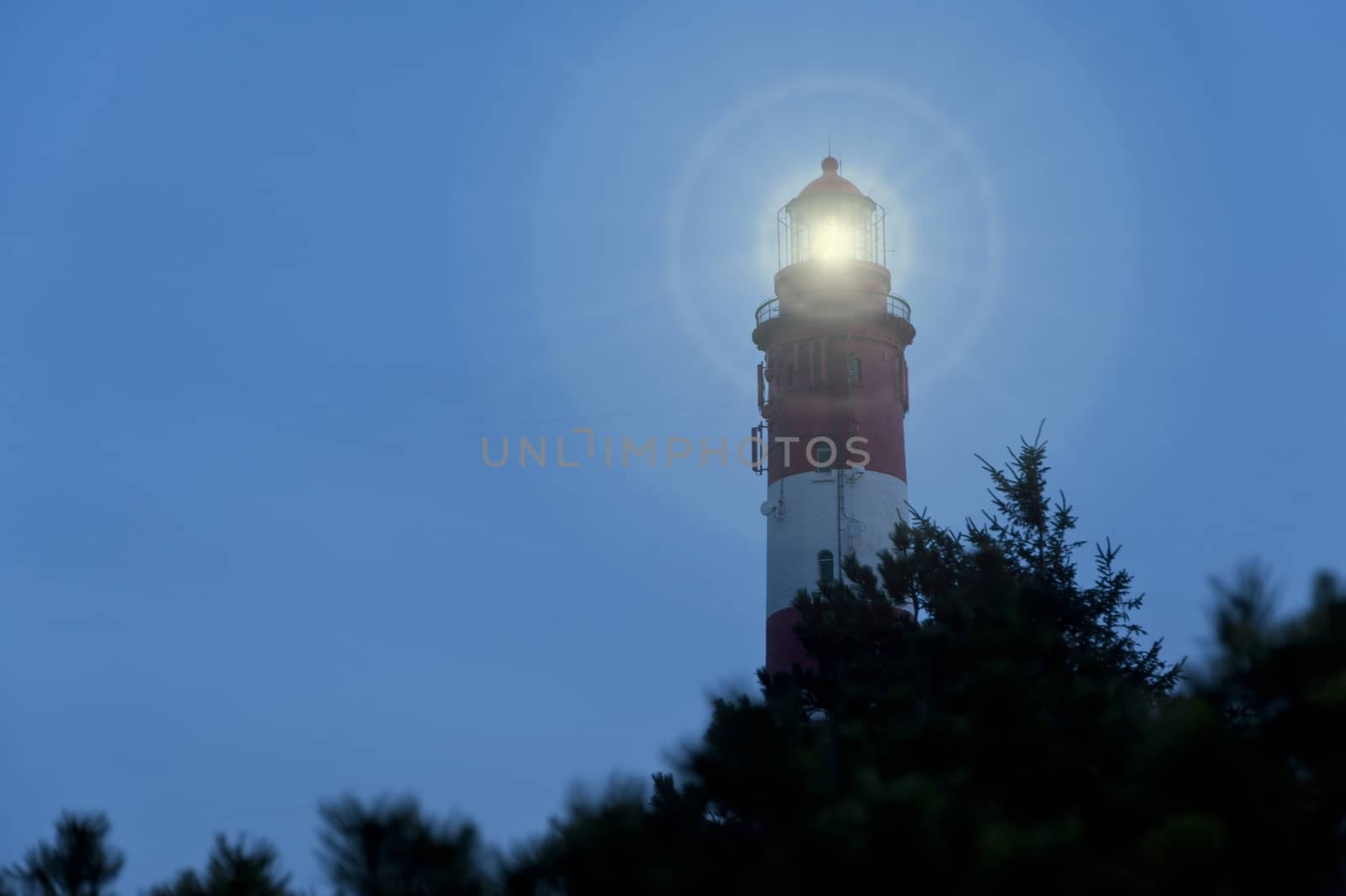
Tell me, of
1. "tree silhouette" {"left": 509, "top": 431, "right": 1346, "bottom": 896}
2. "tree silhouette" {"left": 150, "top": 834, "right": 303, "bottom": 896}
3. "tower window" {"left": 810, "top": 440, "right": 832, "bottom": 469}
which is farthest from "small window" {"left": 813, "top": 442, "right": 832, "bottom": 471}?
"tree silhouette" {"left": 150, "top": 834, "right": 303, "bottom": 896}

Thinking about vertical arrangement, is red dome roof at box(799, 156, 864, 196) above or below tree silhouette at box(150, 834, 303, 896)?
above

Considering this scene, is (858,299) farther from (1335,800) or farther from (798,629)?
(1335,800)

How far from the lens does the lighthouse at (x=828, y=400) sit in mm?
35562

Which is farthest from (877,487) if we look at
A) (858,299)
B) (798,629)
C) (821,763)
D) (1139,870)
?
(1139,870)

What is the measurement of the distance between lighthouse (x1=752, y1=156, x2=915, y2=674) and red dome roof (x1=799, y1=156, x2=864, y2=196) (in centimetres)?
3

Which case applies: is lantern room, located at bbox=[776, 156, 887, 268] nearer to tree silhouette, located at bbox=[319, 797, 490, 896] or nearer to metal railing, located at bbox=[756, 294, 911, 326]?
metal railing, located at bbox=[756, 294, 911, 326]

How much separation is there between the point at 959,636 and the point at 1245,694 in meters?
4.55

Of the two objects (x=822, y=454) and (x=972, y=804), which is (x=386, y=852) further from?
(x=822, y=454)

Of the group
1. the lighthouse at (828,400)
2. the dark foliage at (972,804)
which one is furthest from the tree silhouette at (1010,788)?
the lighthouse at (828,400)

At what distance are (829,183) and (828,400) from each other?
234 inches

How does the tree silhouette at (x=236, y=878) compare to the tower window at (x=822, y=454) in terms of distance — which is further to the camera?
the tower window at (x=822, y=454)

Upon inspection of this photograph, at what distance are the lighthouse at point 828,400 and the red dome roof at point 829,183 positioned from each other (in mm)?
29

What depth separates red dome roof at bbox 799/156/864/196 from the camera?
131 feet

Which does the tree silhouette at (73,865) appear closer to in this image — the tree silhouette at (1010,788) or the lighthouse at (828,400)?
the tree silhouette at (1010,788)
